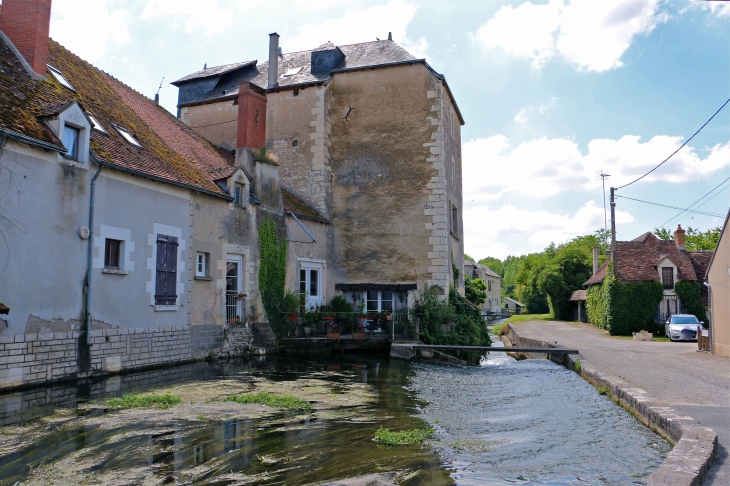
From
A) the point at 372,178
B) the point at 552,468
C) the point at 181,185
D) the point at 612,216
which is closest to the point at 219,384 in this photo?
the point at 181,185

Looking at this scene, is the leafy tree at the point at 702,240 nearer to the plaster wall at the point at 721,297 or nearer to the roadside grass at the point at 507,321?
the roadside grass at the point at 507,321

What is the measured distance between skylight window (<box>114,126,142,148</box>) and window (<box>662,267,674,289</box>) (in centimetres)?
2868

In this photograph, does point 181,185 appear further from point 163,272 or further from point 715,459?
point 715,459

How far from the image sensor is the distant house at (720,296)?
16.5 metres

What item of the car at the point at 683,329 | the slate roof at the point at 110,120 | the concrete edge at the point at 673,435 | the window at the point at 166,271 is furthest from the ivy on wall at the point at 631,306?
the window at the point at 166,271

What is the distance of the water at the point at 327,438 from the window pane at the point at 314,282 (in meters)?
8.91

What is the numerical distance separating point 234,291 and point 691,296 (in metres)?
26.4

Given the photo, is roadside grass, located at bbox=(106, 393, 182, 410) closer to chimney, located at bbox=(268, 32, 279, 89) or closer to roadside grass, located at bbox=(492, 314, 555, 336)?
chimney, located at bbox=(268, 32, 279, 89)

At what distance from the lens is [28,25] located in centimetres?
1263

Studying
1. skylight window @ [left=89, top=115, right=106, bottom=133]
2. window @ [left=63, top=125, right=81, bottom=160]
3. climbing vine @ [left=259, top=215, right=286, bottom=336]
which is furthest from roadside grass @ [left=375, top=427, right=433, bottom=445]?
climbing vine @ [left=259, top=215, right=286, bottom=336]

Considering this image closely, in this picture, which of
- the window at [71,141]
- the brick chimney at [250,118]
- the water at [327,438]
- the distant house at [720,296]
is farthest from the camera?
the brick chimney at [250,118]

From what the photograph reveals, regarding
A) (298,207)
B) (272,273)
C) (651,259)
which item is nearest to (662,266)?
(651,259)

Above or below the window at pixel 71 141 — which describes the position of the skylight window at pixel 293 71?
above

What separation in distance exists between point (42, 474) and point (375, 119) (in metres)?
17.8
